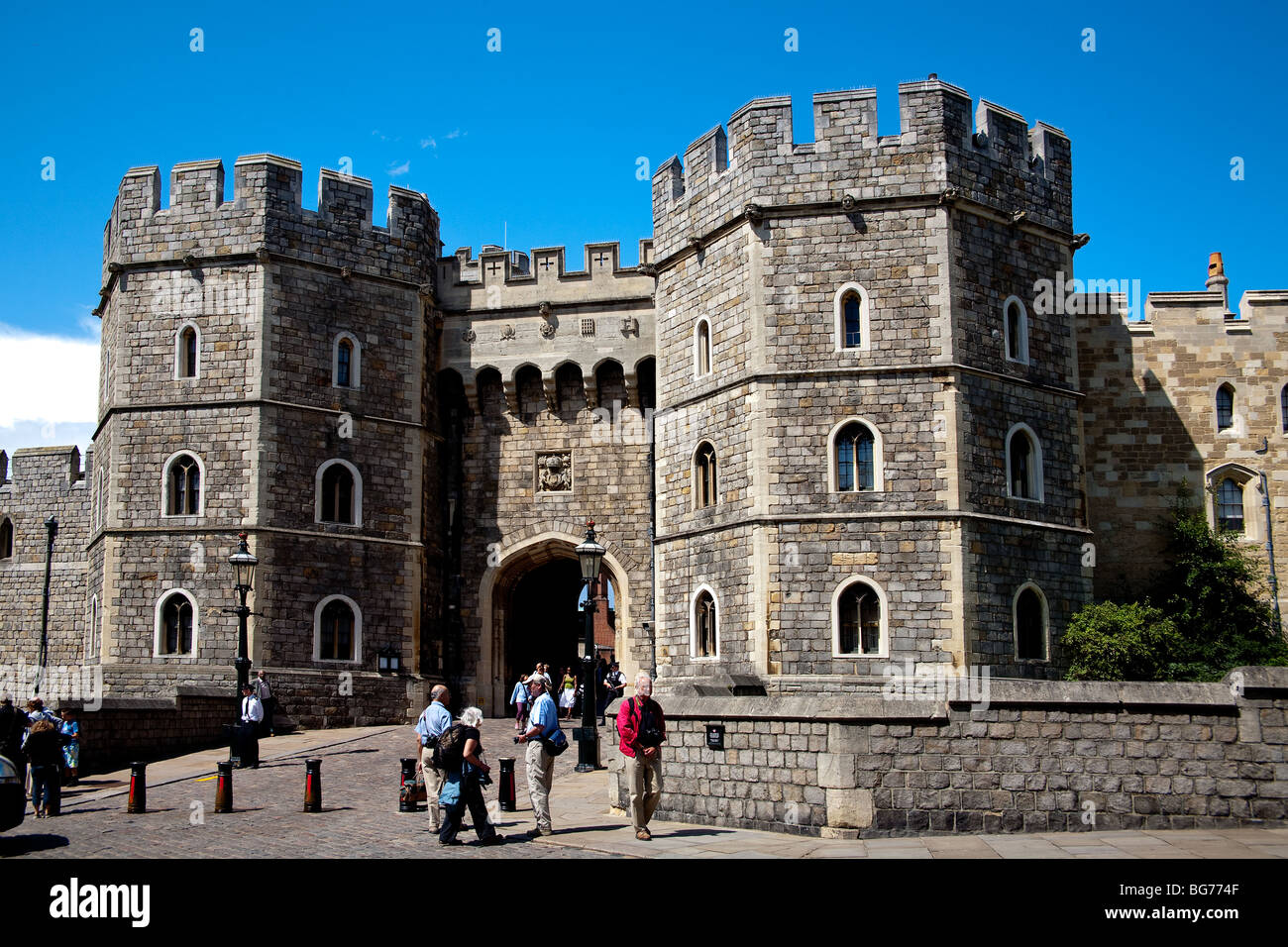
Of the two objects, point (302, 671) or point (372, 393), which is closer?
point (302, 671)

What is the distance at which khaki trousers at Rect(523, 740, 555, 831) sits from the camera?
13.3 m

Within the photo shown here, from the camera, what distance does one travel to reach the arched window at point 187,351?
83.3 ft

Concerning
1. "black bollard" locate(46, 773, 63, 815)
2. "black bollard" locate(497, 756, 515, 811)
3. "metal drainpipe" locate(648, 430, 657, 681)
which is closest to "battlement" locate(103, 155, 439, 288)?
"metal drainpipe" locate(648, 430, 657, 681)

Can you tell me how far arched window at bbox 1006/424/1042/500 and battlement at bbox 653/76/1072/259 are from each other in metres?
4.14

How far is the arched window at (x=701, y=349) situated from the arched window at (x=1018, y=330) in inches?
219

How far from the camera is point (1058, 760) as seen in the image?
12375mm

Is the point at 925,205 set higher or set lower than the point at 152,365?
higher

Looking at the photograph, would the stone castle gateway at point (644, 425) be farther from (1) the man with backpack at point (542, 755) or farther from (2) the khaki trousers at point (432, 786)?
(2) the khaki trousers at point (432, 786)

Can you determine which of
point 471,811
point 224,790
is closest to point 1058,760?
point 471,811

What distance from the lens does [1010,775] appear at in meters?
12.3
